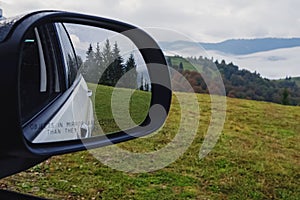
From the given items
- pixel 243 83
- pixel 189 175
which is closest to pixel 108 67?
pixel 189 175

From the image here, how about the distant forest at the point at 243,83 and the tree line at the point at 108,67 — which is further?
the distant forest at the point at 243,83

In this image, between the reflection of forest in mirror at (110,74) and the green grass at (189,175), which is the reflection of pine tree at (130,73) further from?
the green grass at (189,175)

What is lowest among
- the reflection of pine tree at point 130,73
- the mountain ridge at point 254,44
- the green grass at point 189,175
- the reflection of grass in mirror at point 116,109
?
the green grass at point 189,175

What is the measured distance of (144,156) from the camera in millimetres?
3102

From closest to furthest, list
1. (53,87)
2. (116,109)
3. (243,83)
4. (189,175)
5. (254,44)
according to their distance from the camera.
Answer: (53,87)
(116,109)
(189,175)
(243,83)
(254,44)

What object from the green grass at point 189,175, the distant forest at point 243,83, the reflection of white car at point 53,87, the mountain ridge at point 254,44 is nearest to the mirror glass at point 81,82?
the reflection of white car at point 53,87

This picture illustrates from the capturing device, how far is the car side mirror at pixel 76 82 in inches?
18.9

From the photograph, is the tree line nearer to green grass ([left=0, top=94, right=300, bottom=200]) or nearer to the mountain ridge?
green grass ([left=0, top=94, right=300, bottom=200])

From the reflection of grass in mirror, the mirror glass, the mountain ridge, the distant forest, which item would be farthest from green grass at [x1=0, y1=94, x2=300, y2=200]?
the mountain ridge

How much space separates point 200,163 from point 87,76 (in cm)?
211

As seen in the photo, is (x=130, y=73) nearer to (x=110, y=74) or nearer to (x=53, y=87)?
(x=110, y=74)

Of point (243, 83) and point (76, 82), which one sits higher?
point (243, 83)

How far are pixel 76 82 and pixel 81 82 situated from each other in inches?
1.0

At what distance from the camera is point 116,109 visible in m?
1.30
